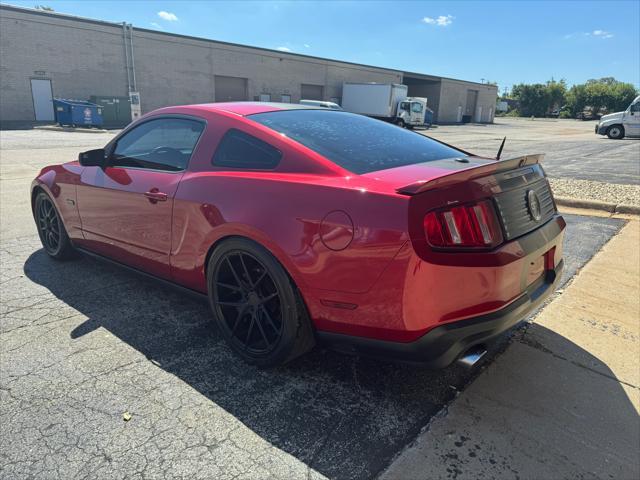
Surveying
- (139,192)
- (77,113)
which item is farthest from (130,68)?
(139,192)

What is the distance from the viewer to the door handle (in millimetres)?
3109

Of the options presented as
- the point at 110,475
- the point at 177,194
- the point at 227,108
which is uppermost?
the point at 227,108

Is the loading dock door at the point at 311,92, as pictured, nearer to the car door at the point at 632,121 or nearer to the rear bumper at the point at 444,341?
the car door at the point at 632,121

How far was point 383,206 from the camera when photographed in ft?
6.94

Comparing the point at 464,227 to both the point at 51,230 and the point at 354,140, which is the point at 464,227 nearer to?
A: the point at 354,140

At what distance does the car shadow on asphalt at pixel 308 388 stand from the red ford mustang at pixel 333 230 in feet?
0.66

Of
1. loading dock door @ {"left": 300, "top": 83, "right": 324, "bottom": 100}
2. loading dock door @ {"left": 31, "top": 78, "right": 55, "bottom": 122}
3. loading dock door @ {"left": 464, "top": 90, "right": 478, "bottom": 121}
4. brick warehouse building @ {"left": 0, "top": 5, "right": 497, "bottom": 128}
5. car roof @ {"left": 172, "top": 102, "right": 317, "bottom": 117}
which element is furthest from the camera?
loading dock door @ {"left": 464, "top": 90, "right": 478, "bottom": 121}

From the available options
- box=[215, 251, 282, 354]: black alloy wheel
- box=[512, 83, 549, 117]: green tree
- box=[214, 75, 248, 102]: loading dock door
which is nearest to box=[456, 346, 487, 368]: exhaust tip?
box=[215, 251, 282, 354]: black alloy wheel

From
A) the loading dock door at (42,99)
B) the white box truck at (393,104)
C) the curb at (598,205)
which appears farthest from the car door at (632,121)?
the loading dock door at (42,99)

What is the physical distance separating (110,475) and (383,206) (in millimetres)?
1665

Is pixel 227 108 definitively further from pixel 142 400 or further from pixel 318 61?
pixel 318 61

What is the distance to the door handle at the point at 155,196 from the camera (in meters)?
3.11

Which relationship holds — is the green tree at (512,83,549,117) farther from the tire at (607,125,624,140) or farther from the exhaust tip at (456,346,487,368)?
the exhaust tip at (456,346,487,368)

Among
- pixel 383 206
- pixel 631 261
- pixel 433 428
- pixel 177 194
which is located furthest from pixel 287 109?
pixel 631 261
